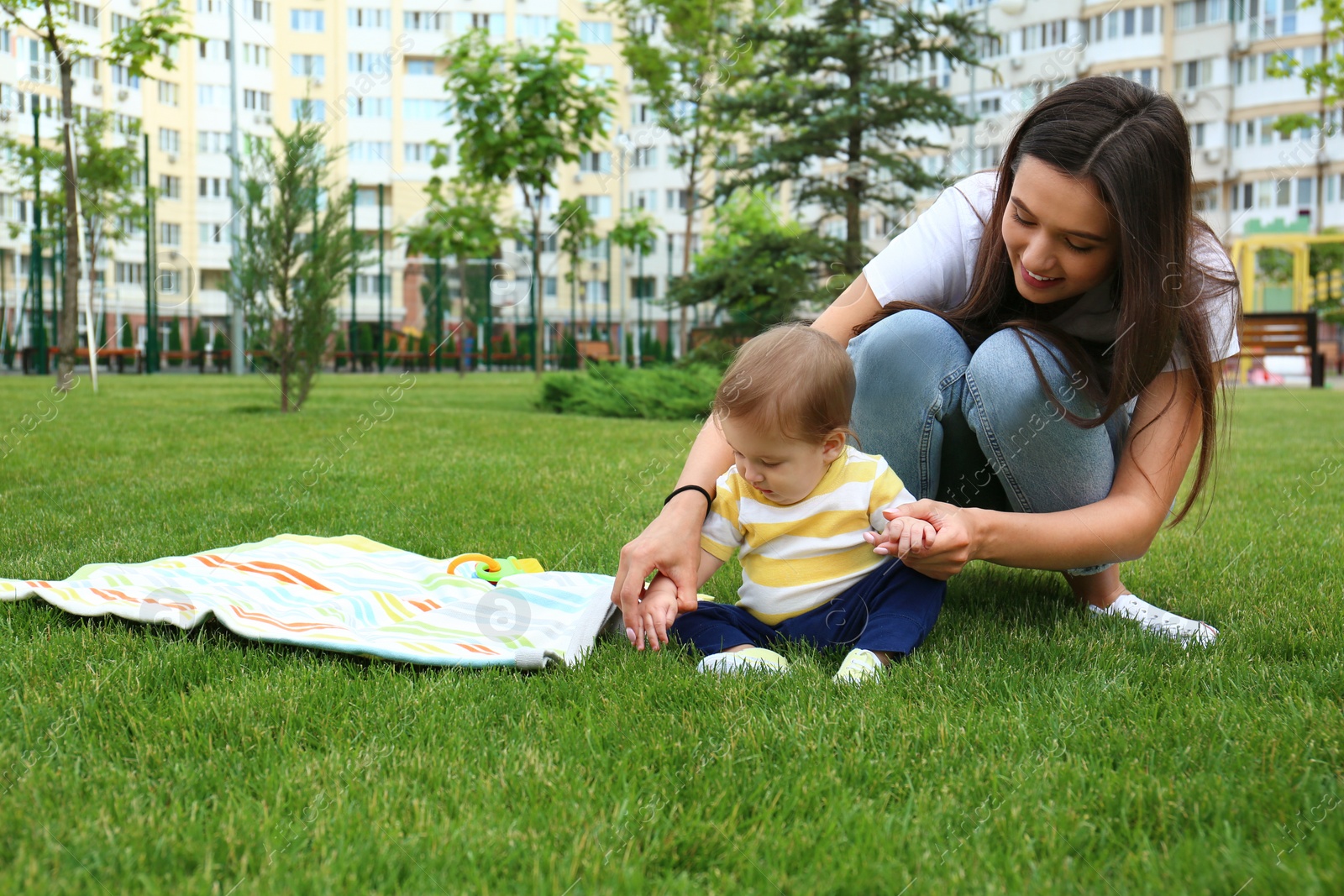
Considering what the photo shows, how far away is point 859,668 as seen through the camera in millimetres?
1958

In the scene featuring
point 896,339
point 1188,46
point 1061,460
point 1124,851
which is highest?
point 1188,46

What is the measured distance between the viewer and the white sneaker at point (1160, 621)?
226 cm

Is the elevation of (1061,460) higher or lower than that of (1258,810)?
higher

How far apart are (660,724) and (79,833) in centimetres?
82

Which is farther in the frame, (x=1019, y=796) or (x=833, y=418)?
(x=833, y=418)

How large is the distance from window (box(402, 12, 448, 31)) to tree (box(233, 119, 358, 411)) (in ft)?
120

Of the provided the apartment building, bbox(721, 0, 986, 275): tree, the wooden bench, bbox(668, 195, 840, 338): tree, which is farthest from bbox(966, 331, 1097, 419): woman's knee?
the apartment building

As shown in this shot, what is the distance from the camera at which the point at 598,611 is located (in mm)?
2203

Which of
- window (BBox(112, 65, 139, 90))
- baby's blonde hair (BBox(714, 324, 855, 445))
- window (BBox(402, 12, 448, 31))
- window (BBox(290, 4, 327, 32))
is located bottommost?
baby's blonde hair (BBox(714, 324, 855, 445))

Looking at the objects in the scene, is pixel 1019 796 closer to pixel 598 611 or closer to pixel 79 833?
pixel 598 611

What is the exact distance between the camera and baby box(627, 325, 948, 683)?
2.01m

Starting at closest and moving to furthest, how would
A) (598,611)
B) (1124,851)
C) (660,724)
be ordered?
1. (1124,851)
2. (660,724)
3. (598,611)

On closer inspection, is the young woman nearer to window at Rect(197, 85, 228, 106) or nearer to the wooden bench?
the wooden bench

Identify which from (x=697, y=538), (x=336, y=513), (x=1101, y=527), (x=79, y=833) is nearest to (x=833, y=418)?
(x=697, y=538)
